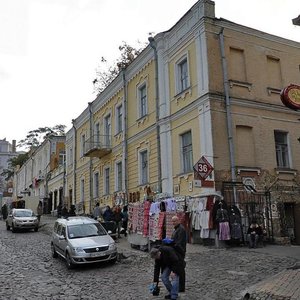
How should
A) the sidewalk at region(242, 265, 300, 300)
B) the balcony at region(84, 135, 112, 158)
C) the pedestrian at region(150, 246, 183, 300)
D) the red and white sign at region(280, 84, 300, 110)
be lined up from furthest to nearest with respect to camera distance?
the balcony at region(84, 135, 112, 158) < the red and white sign at region(280, 84, 300, 110) < the pedestrian at region(150, 246, 183, 300) < the sidewalk at region(242, 265, 300, 300)

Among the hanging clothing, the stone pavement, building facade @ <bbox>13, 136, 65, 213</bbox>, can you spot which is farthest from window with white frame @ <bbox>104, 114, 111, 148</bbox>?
the stone pavement

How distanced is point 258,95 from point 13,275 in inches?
511

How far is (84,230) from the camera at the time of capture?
14.4m

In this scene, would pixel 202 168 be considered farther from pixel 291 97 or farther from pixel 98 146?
pixel 98 146

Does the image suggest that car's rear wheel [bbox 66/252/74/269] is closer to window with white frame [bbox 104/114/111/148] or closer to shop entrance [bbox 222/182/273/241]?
shop entrance [bbox 222/182/273/241]

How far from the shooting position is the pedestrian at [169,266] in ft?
27.5

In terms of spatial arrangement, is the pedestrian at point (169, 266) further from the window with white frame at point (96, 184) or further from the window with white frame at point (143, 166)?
the window with white frame at point (96, 184)

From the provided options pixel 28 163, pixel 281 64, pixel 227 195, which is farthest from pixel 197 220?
pixel 28 163

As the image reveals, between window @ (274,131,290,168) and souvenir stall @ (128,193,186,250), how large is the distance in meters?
5.26

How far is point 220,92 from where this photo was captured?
17.5 m

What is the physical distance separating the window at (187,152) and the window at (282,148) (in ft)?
13.6

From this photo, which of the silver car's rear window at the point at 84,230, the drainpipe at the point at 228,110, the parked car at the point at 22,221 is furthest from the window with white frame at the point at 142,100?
the parked car at the point at 22,221

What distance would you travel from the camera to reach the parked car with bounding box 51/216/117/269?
A: 42.1 ft

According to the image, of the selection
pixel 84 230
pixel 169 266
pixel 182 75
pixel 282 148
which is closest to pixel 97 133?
pixel 182 75
